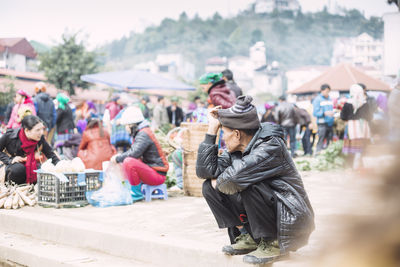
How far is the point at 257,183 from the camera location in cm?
321

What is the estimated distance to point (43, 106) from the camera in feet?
32.7

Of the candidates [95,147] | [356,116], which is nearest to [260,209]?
[95,147]

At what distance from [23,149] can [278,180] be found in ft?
13.5

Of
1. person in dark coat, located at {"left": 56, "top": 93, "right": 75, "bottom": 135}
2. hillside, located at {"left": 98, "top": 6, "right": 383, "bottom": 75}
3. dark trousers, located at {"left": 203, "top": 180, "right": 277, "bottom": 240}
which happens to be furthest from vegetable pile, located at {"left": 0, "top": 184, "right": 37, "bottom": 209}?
hillside, located at {"left": 98, "top": 6, "right": 383, "bottom": 75}

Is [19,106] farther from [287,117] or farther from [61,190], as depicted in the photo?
[287,117]

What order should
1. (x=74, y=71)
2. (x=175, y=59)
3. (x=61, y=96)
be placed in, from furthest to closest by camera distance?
1. (x=175, y=59)
2. (x=74, y=71)
3. (x=61, y=96)

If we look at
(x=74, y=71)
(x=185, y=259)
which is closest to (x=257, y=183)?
(x=185, y=259)

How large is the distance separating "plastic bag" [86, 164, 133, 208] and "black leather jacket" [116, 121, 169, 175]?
30 centimetres

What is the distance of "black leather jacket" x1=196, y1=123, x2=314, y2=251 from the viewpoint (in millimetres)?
3111

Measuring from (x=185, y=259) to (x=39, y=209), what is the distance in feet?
8.91

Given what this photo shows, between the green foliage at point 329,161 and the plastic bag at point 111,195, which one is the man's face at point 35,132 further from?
the green foliage at point 329,161

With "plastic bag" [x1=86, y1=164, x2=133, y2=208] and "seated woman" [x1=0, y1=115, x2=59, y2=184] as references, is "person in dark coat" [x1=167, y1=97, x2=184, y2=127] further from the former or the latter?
"plastic bag" [x1=86, y1=164, x2=133, y2=208]

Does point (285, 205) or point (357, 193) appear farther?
point (285, 205)

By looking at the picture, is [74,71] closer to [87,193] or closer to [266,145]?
[87,193]
